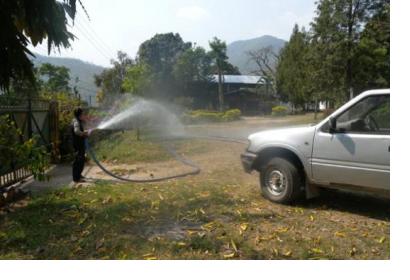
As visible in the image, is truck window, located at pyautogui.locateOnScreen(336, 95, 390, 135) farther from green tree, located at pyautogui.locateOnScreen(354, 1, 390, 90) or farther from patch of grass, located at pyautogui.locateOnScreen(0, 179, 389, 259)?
green tree, located at pyautogui.locateOnScreen(354, 1, 390, 90)

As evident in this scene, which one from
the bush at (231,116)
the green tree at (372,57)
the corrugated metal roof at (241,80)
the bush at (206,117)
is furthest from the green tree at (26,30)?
the corrugated metal roof at (241,80)

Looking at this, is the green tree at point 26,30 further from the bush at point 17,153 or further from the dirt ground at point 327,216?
the dirt ground at point 327,216

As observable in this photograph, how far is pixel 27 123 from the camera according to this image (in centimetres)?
1033

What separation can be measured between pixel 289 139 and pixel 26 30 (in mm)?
4295

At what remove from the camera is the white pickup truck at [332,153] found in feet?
17.9

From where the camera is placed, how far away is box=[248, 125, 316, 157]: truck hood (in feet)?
20.2

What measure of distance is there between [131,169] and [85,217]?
4729 mm

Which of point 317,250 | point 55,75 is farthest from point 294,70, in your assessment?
point 317,250

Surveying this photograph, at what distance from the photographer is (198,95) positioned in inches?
2136

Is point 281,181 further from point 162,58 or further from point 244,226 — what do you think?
point 162,58

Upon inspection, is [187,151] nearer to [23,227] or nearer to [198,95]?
[23,227]

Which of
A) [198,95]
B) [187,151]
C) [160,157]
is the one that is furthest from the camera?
[198,95]

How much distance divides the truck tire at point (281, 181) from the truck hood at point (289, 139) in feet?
0.93

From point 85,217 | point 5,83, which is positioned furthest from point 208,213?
point 5,83
